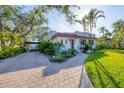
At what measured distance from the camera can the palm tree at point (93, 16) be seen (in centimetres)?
622

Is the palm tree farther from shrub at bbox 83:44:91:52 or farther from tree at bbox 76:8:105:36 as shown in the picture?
shrub at bbox 83:44:91:52

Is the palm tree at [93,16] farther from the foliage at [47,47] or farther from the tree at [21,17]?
the foliage at [47,47]

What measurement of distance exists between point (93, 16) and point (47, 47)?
6428 millimetres

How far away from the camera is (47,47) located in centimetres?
1255

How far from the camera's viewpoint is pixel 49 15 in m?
6.30

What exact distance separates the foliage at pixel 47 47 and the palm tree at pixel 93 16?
4.46 m

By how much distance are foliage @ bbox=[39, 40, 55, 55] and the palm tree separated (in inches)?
175

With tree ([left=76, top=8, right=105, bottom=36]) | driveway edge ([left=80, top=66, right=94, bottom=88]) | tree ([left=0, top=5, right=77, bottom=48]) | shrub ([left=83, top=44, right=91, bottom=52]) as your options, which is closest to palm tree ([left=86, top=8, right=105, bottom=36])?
tree ([left=76, top=8, right=105, bottom=36])

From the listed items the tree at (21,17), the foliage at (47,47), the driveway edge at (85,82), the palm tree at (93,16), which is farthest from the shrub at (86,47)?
the driveway edge at (85,82)

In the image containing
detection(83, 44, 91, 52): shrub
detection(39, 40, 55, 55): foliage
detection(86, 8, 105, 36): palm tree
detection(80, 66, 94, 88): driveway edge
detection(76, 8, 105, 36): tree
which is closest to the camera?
detection(80, 66, 94, 88): driveway edge

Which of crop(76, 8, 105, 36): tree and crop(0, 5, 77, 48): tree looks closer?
crop(0, 5, 77, 48): tree

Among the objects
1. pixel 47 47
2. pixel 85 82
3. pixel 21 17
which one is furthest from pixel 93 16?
pixel 47 47

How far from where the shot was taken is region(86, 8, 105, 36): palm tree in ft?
20.4

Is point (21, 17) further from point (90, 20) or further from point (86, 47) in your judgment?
point (86, 47)
